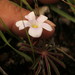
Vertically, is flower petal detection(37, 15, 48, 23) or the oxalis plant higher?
flower petal detection(37, 15, 48, 23)

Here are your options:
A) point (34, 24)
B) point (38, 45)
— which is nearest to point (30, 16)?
point (34, 24)

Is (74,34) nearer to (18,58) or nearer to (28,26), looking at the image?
(18,58)

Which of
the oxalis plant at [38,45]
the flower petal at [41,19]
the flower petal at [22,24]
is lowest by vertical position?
the oxalis plant at [38,45]

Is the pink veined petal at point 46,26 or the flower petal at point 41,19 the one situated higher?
the flower petal at point 41,19

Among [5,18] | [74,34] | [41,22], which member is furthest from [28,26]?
[74,34]

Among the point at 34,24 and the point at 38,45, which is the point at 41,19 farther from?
the point at 38,45

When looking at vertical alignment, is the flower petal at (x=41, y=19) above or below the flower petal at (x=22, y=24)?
below

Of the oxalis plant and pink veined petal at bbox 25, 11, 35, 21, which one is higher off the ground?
pink veined petal at bbox 25, 11, 35, 21

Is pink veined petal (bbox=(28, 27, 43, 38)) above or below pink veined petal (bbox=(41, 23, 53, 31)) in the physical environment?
above

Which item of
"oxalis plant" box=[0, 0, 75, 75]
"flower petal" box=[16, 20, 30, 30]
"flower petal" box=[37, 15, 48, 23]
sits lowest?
"oxalis plant" box=[0, 0, 75, 75]
